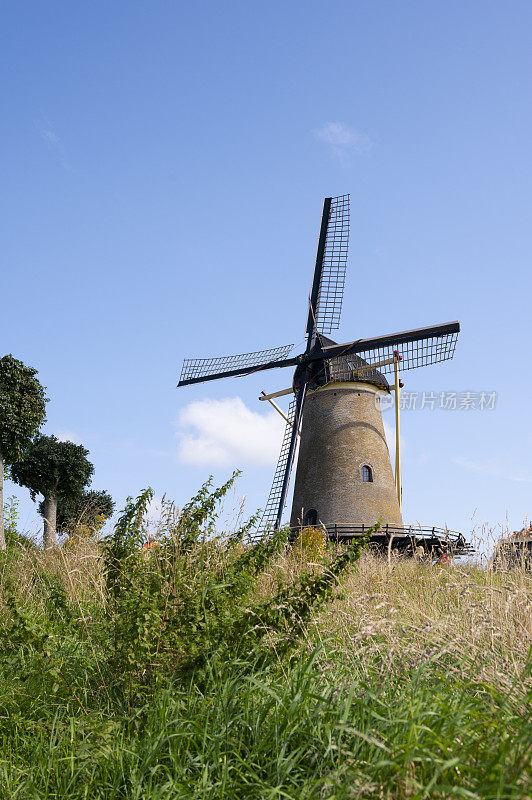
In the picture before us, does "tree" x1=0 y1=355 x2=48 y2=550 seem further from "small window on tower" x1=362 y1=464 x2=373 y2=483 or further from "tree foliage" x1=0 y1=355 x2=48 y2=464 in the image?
"small window on tower" x1=362 y1=464 x2=373 y2=483

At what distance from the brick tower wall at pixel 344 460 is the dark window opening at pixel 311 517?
127mm

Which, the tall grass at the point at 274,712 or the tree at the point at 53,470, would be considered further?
the tree at the point at 53,470

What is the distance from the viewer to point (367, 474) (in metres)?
18.7

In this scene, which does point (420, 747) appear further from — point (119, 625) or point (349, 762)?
point (119, 625)

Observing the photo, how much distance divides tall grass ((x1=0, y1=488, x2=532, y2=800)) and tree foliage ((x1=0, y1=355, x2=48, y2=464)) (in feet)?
49.2

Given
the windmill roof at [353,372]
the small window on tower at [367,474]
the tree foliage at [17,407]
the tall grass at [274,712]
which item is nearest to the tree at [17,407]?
the tree foliage at [17,407]

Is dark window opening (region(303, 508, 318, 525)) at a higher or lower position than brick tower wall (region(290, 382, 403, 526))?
lower

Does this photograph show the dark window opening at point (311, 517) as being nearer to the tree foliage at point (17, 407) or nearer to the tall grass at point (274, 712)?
the tree foliage at point (17, 407)

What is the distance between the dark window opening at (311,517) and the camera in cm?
1873

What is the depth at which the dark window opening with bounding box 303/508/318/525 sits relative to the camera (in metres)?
18.7

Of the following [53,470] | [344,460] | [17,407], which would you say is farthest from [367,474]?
[53,470]

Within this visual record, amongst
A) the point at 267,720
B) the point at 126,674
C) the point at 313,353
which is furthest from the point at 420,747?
the point at 313,353

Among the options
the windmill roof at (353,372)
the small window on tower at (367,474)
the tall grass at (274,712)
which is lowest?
the tall grass at (274,712)

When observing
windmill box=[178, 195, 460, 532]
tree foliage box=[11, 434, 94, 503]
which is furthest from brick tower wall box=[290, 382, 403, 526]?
tree foliage box=[11, 434, 94, 503]
